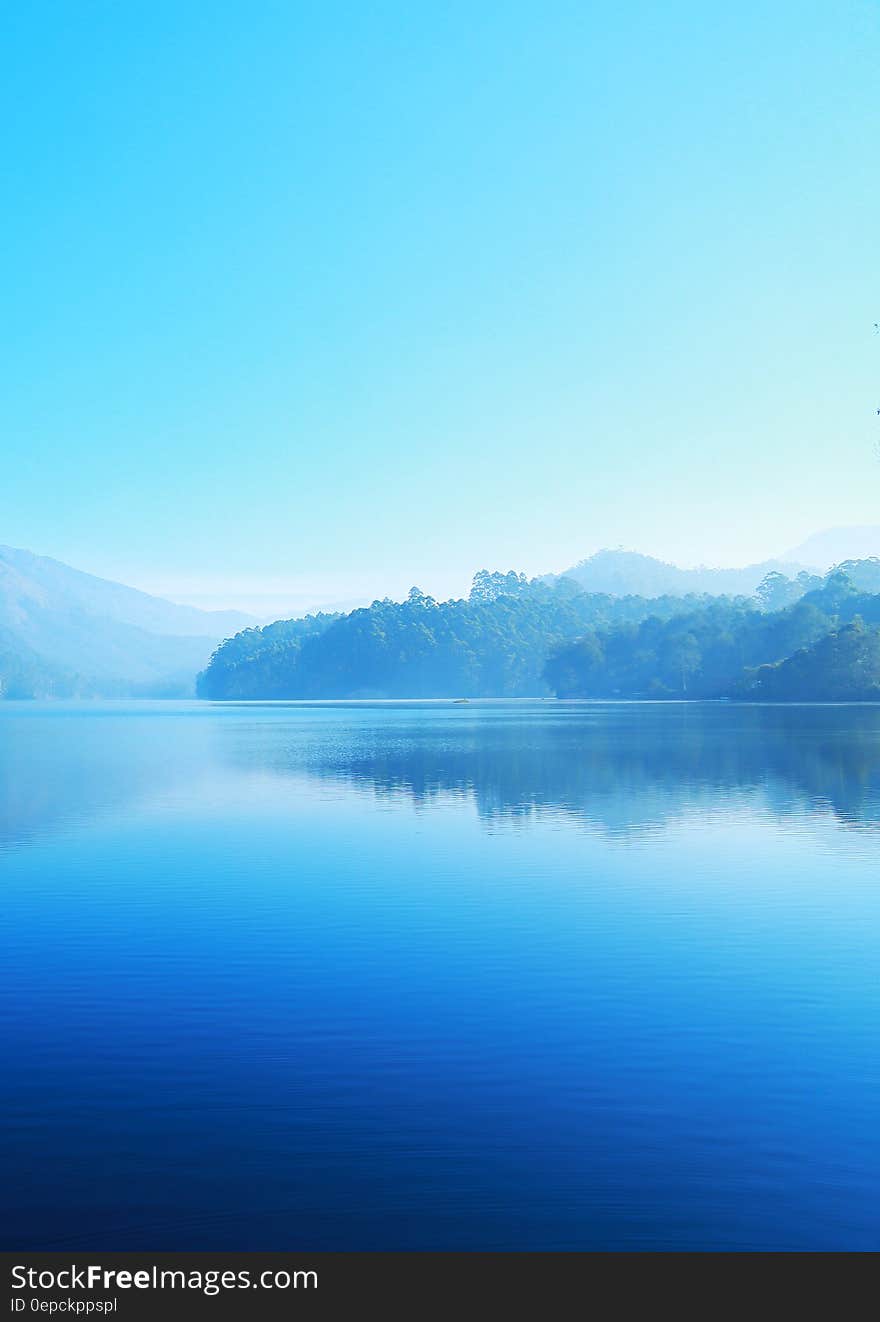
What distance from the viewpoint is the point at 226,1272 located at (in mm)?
6922

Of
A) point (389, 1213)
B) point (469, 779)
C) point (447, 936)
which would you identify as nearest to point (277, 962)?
point (447, 936)

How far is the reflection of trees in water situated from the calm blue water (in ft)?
10.8

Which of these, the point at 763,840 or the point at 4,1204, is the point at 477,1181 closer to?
the point at 4,1204

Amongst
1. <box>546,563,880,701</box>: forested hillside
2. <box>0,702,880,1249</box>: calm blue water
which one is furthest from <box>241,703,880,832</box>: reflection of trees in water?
<box>546,563,880,701</box>: forested hillside

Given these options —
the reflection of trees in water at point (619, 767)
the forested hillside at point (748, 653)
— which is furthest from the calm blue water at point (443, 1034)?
the forested hillside at point (748, 653)

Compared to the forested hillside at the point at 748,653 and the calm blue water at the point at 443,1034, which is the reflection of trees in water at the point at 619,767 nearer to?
the calm blue water at the point at 443,1034

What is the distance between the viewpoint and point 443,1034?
38.4 feet

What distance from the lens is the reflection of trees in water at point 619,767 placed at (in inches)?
1271

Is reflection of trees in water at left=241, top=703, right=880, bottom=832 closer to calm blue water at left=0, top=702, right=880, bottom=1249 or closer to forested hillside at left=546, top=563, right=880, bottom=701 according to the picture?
calm blue water at left=0, top=702, right=880, bottom=1249

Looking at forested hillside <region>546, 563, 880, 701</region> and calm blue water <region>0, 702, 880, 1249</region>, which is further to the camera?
forested hillside <region>546, 563, 880, 701</region>

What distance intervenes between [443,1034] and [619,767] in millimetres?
33865

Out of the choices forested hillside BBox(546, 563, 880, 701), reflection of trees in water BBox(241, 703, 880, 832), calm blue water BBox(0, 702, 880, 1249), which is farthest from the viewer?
forested hillside BBox(546, 563, 880, 701)

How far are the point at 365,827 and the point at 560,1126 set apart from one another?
19602mm

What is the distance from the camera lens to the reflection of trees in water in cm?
3228
